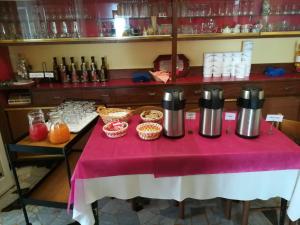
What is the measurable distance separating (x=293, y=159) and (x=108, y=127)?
102cm

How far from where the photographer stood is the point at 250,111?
1234 millimetres

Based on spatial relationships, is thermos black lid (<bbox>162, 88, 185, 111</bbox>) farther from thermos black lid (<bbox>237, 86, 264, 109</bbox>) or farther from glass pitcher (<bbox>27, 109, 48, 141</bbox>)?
glass pitcher (<bbox>27, 109, 48, 141</bbox>)

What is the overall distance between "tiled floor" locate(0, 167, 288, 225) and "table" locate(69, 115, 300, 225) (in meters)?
0.62

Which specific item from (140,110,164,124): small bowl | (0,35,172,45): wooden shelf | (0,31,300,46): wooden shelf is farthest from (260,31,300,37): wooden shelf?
(140,110,164,124): small bowl

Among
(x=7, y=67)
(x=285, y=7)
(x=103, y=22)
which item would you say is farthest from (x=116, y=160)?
(x=285, y=7)

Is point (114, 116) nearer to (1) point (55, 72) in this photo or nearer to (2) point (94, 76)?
(2) point (94, 76)

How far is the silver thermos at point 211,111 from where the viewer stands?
1233mm

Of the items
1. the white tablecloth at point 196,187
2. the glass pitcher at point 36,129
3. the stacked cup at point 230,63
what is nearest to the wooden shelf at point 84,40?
the stacked cup at point 230,63

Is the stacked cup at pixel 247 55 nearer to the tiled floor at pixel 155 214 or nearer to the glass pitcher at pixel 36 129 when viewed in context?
the tiled floor at pixel 155 214

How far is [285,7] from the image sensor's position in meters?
2.70

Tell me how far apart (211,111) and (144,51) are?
1.82 metres

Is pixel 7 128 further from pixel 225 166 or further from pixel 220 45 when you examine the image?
pixel 220 45

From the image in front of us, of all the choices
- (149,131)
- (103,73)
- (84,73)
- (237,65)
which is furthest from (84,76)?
(237,65)

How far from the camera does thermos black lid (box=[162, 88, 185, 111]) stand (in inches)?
48.6
